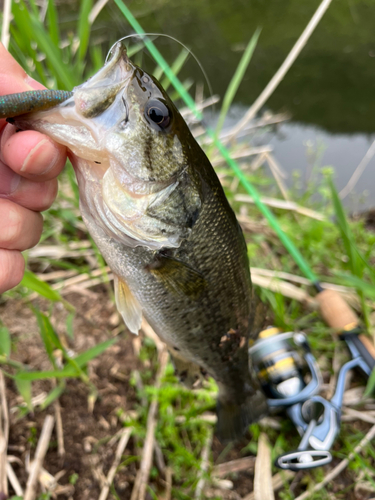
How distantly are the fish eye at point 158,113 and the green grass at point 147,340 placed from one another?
776mm

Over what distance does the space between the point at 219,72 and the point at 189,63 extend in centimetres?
76

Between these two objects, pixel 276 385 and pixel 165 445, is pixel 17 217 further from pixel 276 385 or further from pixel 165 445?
pixel 276 385

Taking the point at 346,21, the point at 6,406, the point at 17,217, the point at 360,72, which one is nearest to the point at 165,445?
the point at 6,406

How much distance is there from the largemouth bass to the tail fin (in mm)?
461

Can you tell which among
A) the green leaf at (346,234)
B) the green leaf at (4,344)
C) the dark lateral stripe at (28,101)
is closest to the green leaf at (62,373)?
the green leaf at (4,344)

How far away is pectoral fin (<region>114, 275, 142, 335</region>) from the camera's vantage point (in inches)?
52.9

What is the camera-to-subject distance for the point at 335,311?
2.44 metres

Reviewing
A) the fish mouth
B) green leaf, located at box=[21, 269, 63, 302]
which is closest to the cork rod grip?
green leaf, located at box=[21, 269, 63, 302]

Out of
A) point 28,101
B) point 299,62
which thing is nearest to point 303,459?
point 28,101

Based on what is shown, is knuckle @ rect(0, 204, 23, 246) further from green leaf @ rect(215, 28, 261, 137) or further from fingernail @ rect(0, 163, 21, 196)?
green leaf @ rect(215, 28, 261, 137)

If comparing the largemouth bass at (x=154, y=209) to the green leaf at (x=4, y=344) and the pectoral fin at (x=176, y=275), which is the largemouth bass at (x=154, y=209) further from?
the green leaf at (x=4, y=344)

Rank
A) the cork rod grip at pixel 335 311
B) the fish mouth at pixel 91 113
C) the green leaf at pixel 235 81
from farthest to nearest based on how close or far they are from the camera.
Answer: the green leaf at pixel 235 81, the cork rod grip at pixel 335 311, the fish mouth at pixel 91 113

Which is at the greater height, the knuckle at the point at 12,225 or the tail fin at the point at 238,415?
the knuckle at the point at 12,225

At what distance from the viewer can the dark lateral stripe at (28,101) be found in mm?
847
